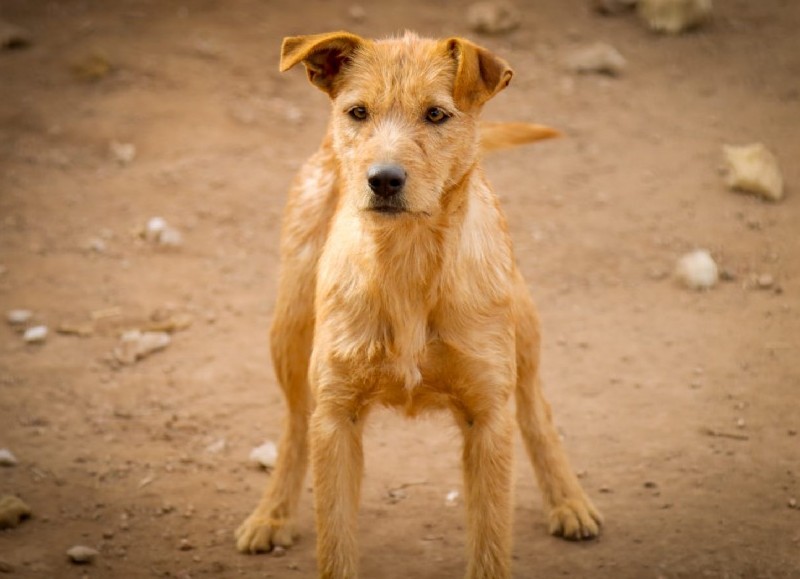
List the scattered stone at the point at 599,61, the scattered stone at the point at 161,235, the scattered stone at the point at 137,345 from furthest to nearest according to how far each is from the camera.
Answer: the scattered stone at the point at 599,61 → the scattered stone at the point at 161,235 → the scattered stone at the point at 137,345

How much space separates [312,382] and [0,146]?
6421 mm

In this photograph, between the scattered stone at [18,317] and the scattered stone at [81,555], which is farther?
the scattered stone at [18,317]

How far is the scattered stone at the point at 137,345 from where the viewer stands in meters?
7.99

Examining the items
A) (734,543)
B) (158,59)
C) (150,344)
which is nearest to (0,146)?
(158,59)

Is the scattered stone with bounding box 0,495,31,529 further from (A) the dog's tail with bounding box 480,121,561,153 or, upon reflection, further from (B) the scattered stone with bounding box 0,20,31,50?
(B) the scattered stone with bounding box 0,20,31,50

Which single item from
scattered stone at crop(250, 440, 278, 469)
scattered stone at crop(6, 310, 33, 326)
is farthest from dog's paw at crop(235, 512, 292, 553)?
scattered stone at crop(6, 310, 33, 326)

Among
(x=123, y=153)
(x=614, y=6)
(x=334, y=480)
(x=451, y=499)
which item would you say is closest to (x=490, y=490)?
(x=334, y=480)

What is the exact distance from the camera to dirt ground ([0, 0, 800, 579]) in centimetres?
616

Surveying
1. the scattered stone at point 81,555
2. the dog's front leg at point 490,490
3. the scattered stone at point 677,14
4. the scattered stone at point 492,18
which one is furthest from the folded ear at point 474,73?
the scattered stone at point 677,14

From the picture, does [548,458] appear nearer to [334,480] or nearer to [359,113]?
[334,480]

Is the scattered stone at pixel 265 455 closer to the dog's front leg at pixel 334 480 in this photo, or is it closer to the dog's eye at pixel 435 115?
the dog's front leg at pixel 334 480

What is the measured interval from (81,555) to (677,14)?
866 centimetres

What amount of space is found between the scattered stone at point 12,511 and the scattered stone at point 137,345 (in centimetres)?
184

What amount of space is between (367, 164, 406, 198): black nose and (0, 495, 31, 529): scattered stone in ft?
9.18
